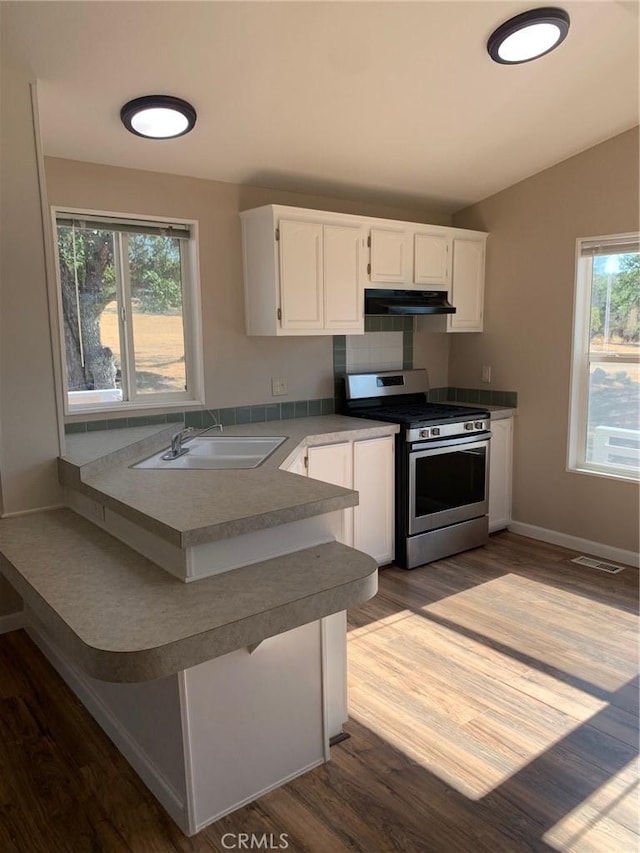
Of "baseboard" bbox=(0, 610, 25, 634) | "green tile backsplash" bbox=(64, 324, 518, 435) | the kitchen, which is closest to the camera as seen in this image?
the kitchen

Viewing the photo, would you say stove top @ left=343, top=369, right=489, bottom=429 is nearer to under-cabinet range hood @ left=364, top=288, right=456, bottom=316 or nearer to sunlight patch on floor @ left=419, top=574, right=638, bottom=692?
under-cabinet range hood @ left=364, top=288, right=456, bottom=316

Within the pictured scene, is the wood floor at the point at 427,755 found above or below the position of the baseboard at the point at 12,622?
below

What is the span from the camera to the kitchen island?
1551 millimetres

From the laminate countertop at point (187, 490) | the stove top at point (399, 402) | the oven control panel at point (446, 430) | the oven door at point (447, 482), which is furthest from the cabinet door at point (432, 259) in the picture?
the laminate countertop at point (187, 490)

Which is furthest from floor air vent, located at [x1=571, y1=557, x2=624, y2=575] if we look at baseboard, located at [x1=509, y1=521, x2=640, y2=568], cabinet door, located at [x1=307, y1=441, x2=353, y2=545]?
cabinet door, located at [x1=307, y1=441, x2=353, y2=545]

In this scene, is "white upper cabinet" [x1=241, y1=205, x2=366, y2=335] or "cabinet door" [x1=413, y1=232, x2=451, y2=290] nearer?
"white upper cabinet" [x1=241, y1=205, x2=366, y2=335]

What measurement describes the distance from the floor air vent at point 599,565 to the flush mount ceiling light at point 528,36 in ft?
9.19

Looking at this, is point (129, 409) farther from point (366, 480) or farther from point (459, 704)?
point (459, 704)

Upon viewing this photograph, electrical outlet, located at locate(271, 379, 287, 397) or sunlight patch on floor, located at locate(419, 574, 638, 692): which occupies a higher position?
electrical outlet, located at locate(271, 379, 287, 397)

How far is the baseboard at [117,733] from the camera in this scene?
1807 millimetres

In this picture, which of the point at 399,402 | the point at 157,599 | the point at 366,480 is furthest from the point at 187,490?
the point at 399,402

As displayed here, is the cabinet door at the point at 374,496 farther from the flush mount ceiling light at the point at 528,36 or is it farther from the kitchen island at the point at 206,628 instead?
the flush mount ceiling light at the point at 528,36

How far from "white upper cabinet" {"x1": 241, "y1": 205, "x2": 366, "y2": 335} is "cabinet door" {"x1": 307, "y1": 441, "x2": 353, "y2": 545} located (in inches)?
27.5

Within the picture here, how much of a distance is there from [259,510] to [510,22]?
2122 millimetres
